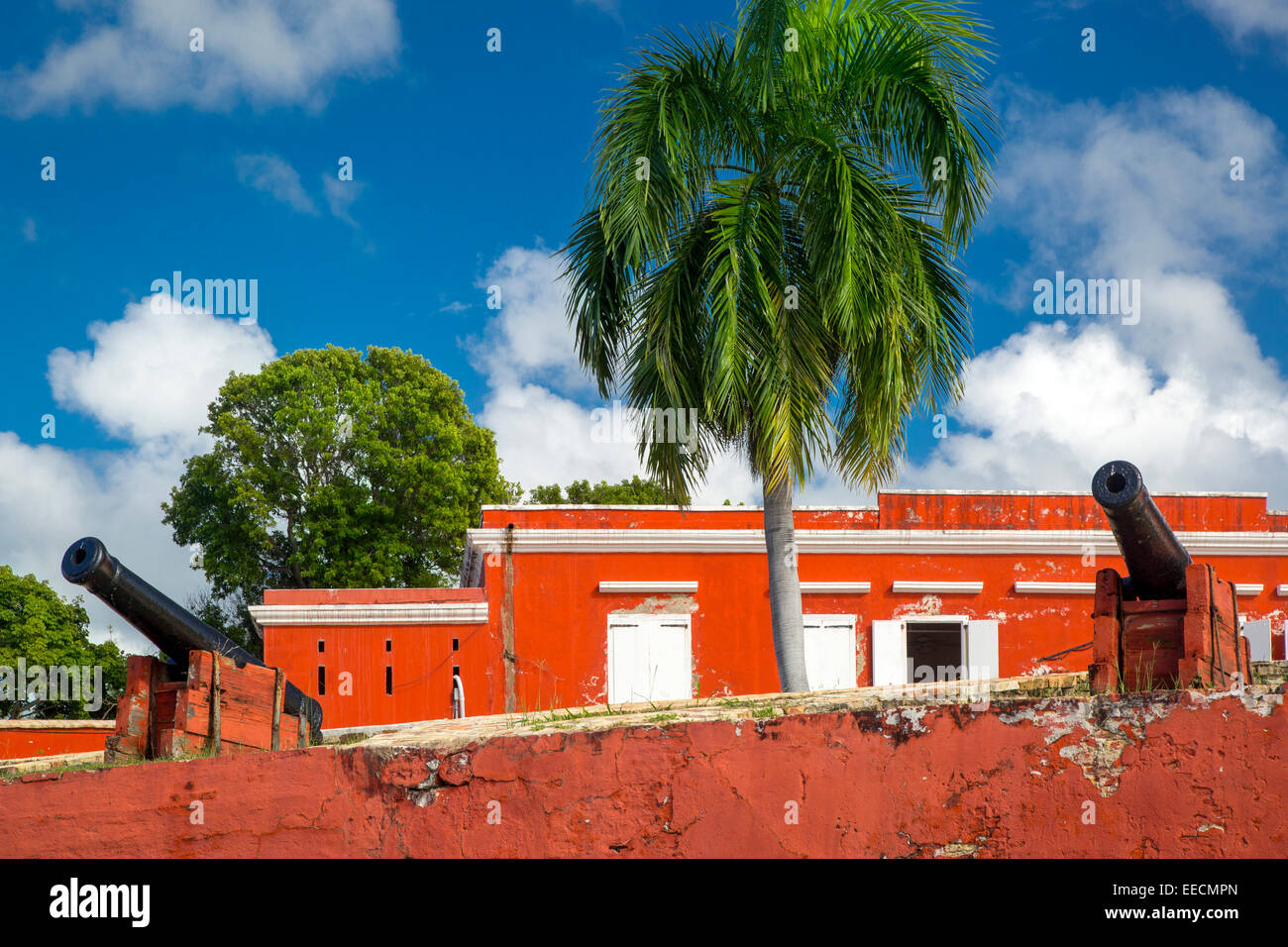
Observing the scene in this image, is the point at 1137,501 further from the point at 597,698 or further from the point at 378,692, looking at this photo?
the point at 378,692

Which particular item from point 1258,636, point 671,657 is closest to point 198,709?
point 671,657

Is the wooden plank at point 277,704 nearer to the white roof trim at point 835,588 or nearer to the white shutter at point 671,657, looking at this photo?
the white shutter at point 671,657

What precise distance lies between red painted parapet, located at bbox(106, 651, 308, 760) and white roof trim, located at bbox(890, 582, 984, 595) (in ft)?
33.5

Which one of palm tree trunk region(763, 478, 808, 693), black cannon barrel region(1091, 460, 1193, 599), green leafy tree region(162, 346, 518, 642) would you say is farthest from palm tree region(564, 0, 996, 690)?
green leafy tree region(162, 346, 518, 642)

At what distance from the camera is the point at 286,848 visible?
545cm

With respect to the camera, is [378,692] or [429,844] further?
[378,692]

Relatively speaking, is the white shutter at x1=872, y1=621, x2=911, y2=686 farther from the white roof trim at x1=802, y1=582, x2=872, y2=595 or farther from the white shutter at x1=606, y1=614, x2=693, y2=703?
the white shutter at x1=606, y1=614, x2=693, y2=703

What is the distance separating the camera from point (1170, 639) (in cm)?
632

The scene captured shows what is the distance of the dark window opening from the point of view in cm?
1627

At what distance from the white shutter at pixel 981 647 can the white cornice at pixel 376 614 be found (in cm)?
680
